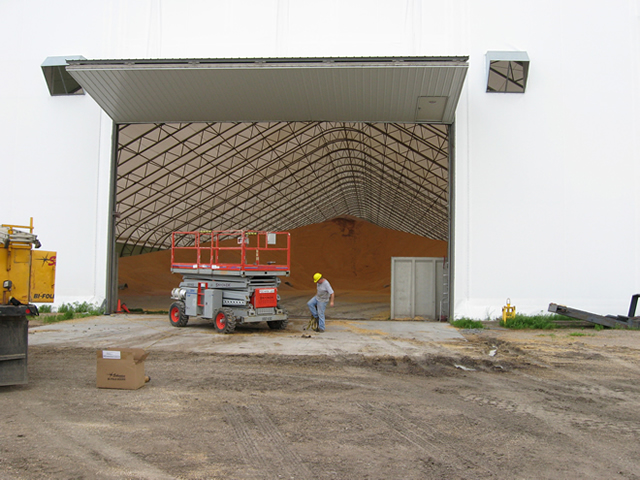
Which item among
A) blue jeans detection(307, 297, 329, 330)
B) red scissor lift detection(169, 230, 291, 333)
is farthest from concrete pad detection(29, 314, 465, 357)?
red scissor lift detection(169, 230, 291, 333)

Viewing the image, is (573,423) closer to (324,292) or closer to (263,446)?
(263,446)

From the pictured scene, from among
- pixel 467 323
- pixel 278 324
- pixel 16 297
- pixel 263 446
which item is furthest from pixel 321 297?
pixel 263 446

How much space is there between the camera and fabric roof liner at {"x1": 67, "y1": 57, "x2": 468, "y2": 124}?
14352mm

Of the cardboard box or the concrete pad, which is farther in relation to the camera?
the concrete pad

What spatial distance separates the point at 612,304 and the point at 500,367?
26.3ft

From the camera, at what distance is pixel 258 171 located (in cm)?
2970

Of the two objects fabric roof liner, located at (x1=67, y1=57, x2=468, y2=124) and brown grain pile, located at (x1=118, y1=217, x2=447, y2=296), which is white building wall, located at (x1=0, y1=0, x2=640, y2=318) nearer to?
fabric roof liner, located at (x1=67, y1=57, x2=468, y2=124)

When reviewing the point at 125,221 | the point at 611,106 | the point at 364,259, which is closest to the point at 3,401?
the point at 611,106

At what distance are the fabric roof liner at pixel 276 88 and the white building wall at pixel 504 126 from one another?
148cm

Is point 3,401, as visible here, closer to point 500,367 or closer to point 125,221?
point 500,367

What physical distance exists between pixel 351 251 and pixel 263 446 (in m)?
58.0

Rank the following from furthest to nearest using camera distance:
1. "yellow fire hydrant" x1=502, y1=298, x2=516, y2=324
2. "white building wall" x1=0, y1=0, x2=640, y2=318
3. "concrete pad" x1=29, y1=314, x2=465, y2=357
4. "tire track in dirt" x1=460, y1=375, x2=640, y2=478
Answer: "white building wall" x1=0, y1=0, x2=640, y2=318, "yellow fire hydrant" x1=502, y1=298, x2=516, y2=324, "concrete pad" x1=29, y1=314, x2=465, y2=357, "tire track in dirt" x1=460, y1=375, x2=640, y2=478

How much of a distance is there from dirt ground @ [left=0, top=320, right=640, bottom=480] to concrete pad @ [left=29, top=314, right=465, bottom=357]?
1.19 m

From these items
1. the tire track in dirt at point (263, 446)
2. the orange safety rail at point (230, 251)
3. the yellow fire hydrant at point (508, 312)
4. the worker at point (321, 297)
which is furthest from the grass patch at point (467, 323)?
the tire track in dirt at point (263, 446)
